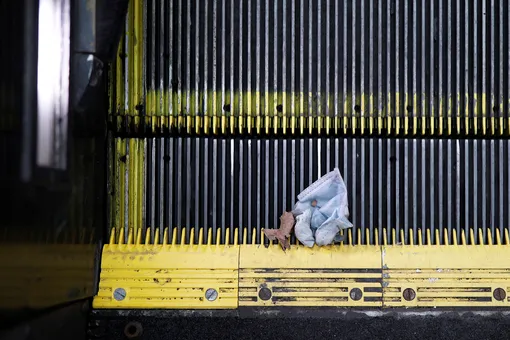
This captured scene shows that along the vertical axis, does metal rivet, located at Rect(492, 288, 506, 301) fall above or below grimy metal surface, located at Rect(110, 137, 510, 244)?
below

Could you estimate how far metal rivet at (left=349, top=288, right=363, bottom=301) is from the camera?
2430mm

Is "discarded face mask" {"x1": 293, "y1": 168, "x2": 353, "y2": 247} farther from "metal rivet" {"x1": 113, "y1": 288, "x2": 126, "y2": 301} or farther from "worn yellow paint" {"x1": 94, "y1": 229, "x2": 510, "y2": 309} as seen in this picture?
"metal rivet" {"x1": 113, "y1": 288, "x2": 126, "y2": 301}

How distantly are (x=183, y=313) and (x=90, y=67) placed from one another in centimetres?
114

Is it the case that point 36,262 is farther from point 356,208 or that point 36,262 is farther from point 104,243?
point 356,208

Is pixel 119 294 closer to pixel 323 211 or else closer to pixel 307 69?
pixel 323 211

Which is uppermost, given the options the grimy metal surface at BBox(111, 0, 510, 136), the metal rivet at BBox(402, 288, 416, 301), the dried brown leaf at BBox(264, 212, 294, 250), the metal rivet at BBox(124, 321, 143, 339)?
the grimy metal surface at BBox(111, 0, 510, 136)

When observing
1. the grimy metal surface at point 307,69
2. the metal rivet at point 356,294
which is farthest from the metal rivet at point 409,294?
the grimy metal surface at point 307,69

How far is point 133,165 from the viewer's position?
258 centimetres

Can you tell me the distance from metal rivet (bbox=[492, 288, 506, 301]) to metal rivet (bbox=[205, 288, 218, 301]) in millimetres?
1243

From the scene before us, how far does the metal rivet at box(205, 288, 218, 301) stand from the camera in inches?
95.5

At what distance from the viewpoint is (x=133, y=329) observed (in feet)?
7.91

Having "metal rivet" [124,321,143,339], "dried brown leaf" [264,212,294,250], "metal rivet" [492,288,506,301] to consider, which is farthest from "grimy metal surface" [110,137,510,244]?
"metal rivet" [124,321,143,339]

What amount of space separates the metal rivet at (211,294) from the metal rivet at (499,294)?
124 centimetres

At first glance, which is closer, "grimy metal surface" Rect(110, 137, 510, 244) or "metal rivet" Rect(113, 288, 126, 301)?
"metal rivet" Rect(113, 288, 126, 301)
